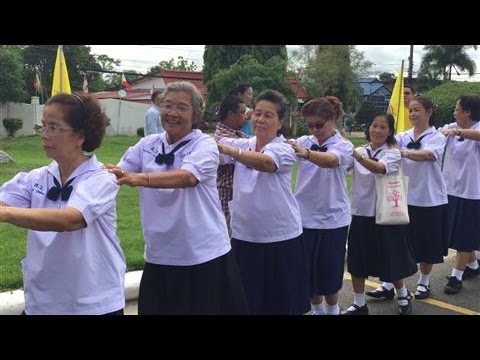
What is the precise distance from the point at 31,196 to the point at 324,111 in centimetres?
237

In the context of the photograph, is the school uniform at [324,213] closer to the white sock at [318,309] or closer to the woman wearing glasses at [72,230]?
the white sock at [318,309]

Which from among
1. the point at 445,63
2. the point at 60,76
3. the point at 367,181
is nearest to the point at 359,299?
the point at 367,181

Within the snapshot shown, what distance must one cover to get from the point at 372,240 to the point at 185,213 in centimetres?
223

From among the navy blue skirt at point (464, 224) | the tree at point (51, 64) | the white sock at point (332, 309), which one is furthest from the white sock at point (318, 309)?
the tree at point (51, 64)

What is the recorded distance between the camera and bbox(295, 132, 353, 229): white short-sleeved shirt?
4.11m

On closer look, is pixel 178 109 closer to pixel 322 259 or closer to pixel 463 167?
pixel 322 259

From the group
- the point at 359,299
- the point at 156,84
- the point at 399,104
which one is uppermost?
the point at 156,84

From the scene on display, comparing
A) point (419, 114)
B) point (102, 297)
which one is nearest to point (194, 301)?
point (102, 297)

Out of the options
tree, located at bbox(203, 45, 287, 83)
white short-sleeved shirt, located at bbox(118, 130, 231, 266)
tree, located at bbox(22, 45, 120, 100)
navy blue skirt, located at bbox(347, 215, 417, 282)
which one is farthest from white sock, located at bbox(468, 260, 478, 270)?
tree, located at bbox(22, 45, 120, 100)

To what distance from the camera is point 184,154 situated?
9.52 ft

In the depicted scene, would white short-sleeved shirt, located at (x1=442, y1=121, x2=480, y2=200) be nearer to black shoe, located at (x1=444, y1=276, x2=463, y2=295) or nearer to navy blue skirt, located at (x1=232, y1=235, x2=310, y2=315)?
black shoe, located at (x1=444, y1=276, x2=463, y2=295)

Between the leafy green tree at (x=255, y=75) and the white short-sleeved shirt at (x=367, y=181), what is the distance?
54.7ft

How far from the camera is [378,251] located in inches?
179

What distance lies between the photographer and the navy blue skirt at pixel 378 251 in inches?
177
